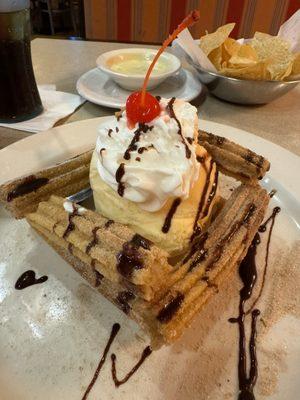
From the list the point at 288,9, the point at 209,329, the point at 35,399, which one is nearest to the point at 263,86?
the point at 209,329

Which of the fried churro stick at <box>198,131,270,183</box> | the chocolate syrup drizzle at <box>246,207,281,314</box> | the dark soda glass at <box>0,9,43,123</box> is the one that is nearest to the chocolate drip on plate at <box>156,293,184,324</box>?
the chocolate syrup drizzle at <box>246,207,281,314</box>

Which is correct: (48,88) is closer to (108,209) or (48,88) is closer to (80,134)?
(80,134)

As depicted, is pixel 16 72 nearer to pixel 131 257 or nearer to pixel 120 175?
pixel 120 175

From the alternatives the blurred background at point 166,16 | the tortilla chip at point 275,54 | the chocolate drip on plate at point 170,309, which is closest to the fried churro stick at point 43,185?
the chocolate drip on plate at point 170,309

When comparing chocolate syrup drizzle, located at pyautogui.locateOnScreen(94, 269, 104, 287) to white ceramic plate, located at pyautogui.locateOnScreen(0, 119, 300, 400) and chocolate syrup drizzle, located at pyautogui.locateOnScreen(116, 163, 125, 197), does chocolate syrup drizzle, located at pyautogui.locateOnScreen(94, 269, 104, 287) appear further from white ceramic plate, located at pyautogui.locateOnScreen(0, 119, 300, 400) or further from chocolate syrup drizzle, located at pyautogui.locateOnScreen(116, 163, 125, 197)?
chocolate syrup drizzle, located at pyautogui.locateOnScreen(116, 163, 125, 197)

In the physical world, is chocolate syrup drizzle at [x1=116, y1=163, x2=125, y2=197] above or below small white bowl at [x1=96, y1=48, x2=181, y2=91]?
above

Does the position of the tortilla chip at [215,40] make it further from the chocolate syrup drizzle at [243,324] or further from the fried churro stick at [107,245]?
the fried churro stick at [107,245]
